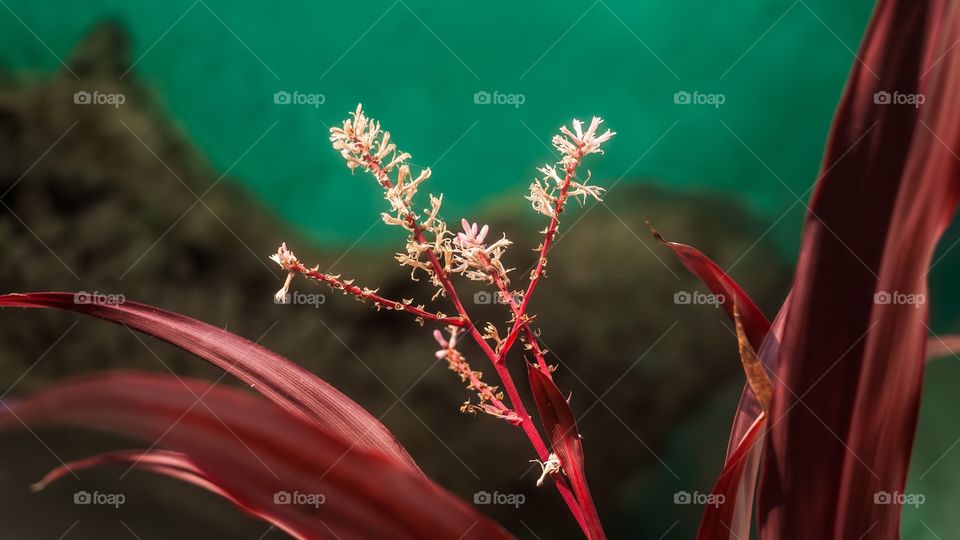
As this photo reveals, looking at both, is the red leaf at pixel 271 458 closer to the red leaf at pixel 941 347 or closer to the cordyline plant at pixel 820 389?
the cordyline plant at pixel 820 389

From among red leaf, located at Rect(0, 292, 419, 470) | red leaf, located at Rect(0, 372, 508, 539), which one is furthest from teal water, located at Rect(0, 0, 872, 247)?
red leaf, located at Rect(0, 372, 508, 539)

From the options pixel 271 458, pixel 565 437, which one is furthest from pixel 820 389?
pixel 271 458

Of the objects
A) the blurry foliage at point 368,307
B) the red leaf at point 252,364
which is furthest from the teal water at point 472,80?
the red leaf at point 252,364

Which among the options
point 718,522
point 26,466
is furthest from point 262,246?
point 718,522

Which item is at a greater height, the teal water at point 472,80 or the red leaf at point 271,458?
the teal water at point 472,80

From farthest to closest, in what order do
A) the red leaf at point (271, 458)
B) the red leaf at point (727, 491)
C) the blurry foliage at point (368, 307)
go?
the blurry foliage at point (368, 307) < the red leaf at point (727, 491) < the red leaf at point (271, 458)
